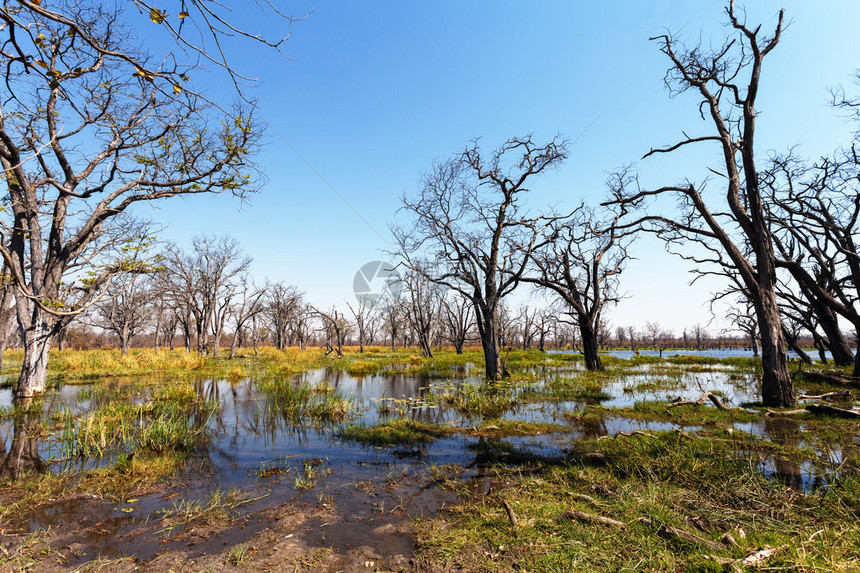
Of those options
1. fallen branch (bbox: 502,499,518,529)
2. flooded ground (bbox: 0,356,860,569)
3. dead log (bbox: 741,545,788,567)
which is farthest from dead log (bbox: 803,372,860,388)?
fallen branch (bbox: 502,499,518,529)

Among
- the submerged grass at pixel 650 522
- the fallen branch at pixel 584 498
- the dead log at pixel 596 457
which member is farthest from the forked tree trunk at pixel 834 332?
the fallen branch at pixel 584 498

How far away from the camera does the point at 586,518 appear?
3.58m

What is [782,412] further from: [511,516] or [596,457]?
[511,516]

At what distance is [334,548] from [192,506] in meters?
2.15

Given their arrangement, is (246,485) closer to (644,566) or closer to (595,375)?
(644,566)

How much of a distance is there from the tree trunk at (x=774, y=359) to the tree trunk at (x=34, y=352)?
2008 cm

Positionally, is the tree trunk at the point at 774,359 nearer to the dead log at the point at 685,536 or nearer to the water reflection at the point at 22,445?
the dead log at the point at 685,536

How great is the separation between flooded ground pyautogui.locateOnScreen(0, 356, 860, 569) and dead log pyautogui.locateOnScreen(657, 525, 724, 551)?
221cm

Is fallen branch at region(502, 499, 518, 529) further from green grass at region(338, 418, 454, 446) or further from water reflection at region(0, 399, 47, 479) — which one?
water reflection at region(0, 399, 47, 479)

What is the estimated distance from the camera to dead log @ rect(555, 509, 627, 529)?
3.44m

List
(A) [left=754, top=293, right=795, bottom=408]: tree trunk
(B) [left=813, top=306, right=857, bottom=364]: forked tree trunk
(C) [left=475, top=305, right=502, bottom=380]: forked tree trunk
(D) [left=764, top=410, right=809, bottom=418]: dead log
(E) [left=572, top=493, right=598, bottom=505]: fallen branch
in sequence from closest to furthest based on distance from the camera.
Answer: (E) [left=572, top=493, right=598, bottom=505]: fallen branch < (D) [left=764, top=410, right=809, bottom=418]: dead log < (A) [left=754, top=293, right=795, bottom=408]: tree trunk < (B) [left=813, top=306, right=857, bottom=364]: forked tree trunk < (C) [left=475, top=305, right=502, bottom=380]: forked tree trunk

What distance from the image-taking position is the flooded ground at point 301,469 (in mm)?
3623

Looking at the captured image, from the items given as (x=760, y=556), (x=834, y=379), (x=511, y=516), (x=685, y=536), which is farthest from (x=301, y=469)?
(x=834, y=379)

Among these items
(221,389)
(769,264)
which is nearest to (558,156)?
(769,264)
